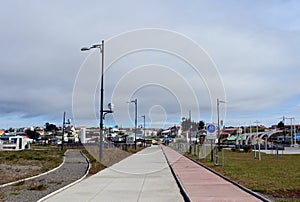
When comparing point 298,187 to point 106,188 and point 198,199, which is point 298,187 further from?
point 106,188

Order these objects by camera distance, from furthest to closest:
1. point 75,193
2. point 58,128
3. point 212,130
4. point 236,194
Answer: point 58,128
point 212,130
point 75,193
point 236,194

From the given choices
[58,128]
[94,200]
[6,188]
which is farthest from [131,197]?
[58,128]

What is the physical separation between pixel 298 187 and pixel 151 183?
228 inches

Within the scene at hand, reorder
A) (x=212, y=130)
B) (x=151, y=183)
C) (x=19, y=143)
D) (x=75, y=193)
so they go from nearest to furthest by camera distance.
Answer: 1. (x=75, y=193)
2. (x=151, y=183)
3. (x=212, y=130)
4. (x=19, y=143)

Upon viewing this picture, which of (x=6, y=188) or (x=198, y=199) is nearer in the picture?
(x=198, y=199)

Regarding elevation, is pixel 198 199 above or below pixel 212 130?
below

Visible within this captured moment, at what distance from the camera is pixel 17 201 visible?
10641 millimetres

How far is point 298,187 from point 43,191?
888 cm

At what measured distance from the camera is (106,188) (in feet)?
44.9

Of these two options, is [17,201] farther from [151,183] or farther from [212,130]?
[212,130]

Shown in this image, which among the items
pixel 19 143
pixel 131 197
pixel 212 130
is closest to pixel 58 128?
pixel 19 143

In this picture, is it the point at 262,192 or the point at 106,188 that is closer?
Answer: the point at 262,192

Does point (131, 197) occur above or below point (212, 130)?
below

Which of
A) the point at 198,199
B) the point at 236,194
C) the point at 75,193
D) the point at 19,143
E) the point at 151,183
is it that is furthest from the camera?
the point at 19,143
